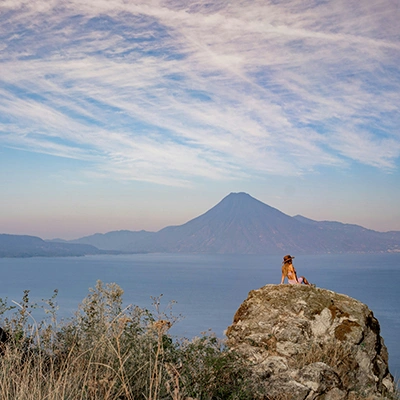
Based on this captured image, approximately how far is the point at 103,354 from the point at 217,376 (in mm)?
1351

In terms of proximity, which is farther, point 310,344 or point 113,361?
point 310,344

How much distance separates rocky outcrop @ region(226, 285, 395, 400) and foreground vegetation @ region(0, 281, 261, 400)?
25.4 inches

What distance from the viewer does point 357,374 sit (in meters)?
7.19

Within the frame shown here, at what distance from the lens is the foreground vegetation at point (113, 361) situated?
4.52 meters

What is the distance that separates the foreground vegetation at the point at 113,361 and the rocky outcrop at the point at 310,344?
64 centimetres

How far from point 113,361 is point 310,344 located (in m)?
3.55

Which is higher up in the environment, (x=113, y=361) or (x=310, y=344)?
(x=113, y=361)

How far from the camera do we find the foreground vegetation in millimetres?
4523

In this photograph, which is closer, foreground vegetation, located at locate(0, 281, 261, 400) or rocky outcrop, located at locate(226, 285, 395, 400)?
foreground vegetation, located at locate(0, 281, 261, 400)

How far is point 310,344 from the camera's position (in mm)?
7391

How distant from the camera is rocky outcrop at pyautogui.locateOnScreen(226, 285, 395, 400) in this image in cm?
620

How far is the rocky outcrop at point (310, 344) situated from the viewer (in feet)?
20.3

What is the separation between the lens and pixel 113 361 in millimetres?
5039

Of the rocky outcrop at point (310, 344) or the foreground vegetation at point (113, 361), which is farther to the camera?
the rocky outcrop at point (310, 344)
